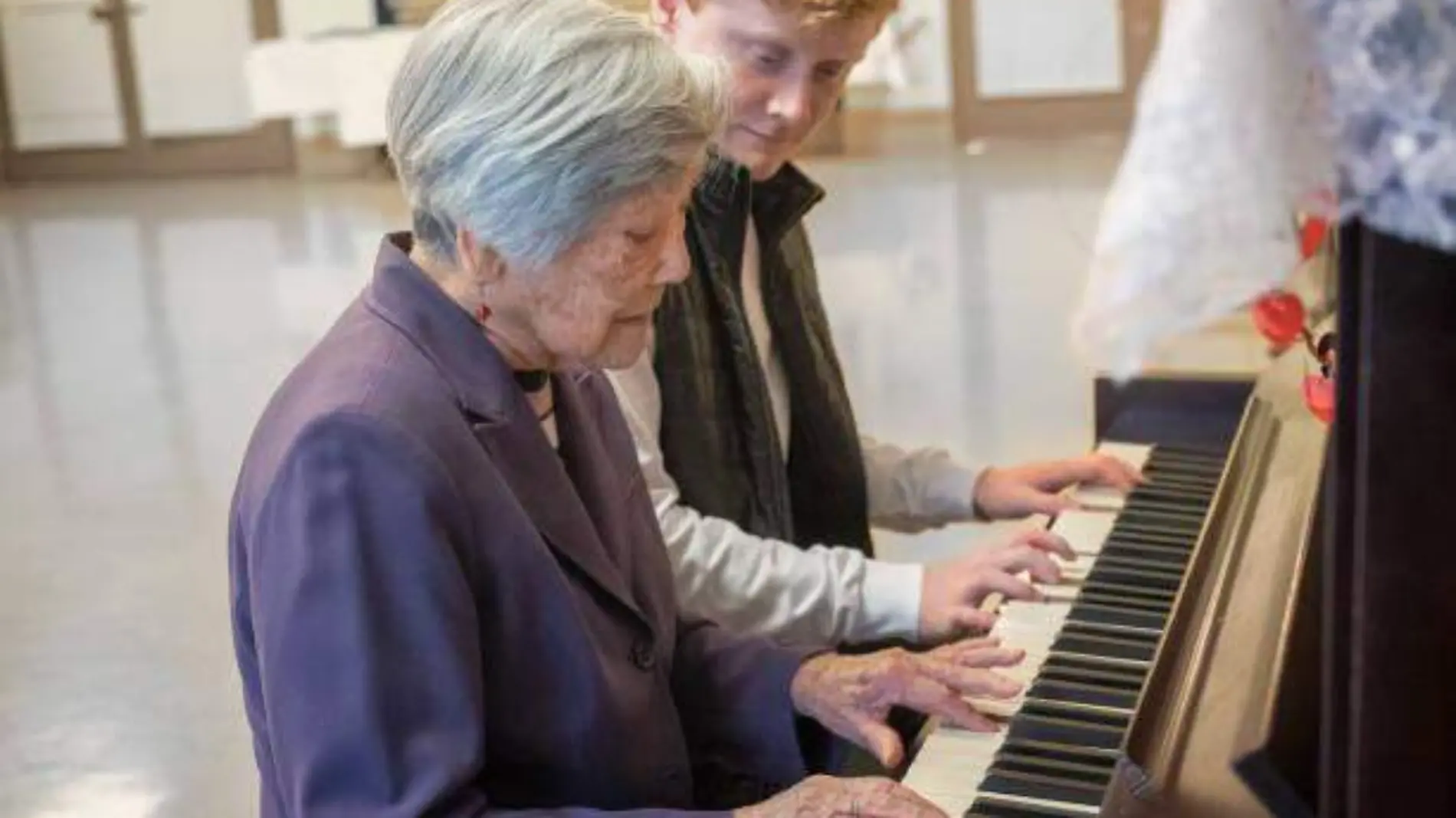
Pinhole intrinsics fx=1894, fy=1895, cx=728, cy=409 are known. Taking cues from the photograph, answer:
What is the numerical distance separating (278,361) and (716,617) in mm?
4327

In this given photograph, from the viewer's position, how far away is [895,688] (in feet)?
4.69

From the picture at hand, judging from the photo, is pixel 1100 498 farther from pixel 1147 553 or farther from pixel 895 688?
pixel 895 688

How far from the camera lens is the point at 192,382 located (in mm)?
5699

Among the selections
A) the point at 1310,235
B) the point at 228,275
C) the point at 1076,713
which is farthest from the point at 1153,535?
the point at 228,275

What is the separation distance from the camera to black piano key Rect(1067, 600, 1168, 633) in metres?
1.55

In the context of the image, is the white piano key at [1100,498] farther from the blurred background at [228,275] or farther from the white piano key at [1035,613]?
the blurred background at [228,275]

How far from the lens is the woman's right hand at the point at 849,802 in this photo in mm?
1186

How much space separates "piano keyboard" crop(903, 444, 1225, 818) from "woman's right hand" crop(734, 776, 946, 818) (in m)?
0.06

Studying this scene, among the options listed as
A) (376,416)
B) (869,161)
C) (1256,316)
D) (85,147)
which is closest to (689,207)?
(376,416)

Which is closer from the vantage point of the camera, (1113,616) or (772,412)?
(1113,616)

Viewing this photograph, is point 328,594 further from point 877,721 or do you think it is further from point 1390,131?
point 1390,131

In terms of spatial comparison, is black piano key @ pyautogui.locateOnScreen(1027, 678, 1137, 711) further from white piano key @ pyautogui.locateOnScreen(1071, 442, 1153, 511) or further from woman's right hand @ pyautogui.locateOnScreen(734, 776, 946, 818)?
white piano key @ pyautogui.locateOnScreen(1071, 442, 1153, 511)

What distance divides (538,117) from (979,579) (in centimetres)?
68

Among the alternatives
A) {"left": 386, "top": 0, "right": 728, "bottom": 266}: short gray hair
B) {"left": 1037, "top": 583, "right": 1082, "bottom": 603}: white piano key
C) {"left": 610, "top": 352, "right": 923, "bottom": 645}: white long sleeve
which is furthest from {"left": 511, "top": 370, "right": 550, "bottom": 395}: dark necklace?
{"left": 1037, "top": 583, "right": 1082, "bottom": 603}: white piano key
